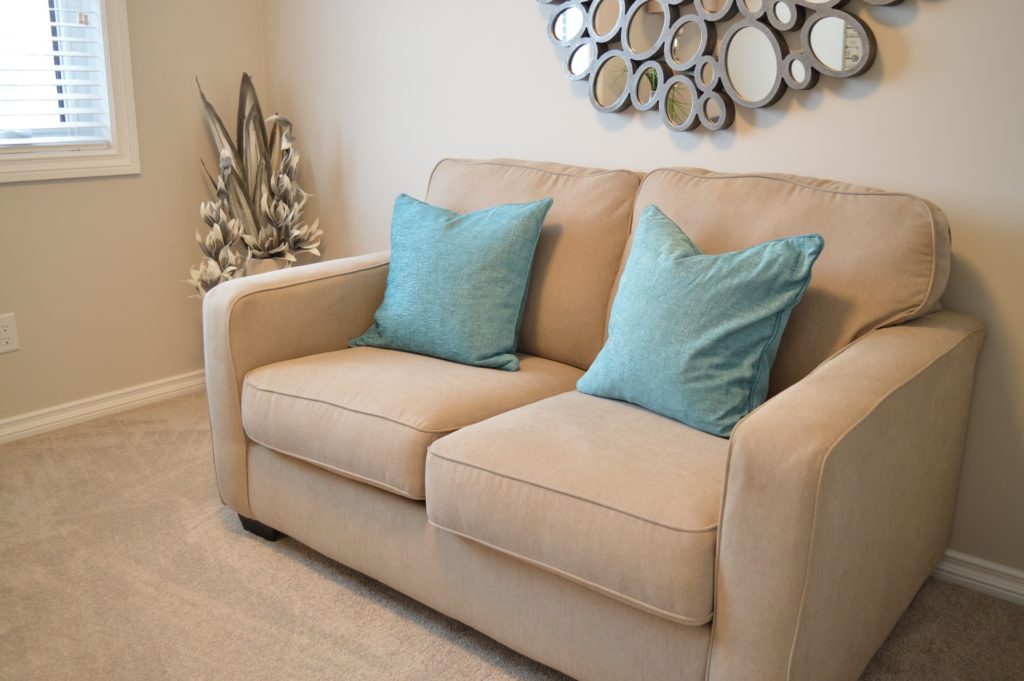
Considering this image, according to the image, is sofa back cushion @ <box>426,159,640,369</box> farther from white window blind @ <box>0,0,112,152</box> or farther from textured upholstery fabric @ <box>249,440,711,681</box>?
white window blind @ <box>0,0,112,152</box>

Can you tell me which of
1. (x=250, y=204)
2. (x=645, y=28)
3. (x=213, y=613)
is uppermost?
(x=645, y=28)

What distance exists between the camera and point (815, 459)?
1322 millimetres

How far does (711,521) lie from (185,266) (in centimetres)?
253

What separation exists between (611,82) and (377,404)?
1.20 meters

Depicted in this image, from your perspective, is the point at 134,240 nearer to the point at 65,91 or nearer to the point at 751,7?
the point at 65,91

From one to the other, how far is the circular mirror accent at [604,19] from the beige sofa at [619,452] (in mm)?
388

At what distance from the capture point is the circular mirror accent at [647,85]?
2.44 metres

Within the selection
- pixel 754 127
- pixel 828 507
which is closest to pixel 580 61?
pixel 754 127

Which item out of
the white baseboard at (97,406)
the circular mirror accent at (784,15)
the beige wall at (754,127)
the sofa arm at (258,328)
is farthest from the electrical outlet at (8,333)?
the circular mirror accent at (784,15)

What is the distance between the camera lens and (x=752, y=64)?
2.27 metres

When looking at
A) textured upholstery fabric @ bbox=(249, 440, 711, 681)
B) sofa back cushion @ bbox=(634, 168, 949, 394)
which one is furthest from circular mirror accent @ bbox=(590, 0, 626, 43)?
textured upholstery fabric @ bbox=(249, 440, 711, 681)

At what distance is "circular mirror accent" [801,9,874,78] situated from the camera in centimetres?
207

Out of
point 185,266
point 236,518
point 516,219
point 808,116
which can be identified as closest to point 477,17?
point 516,219

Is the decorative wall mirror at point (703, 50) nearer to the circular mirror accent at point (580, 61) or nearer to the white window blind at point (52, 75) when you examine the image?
the circular mirror accent at point (580, 61)
